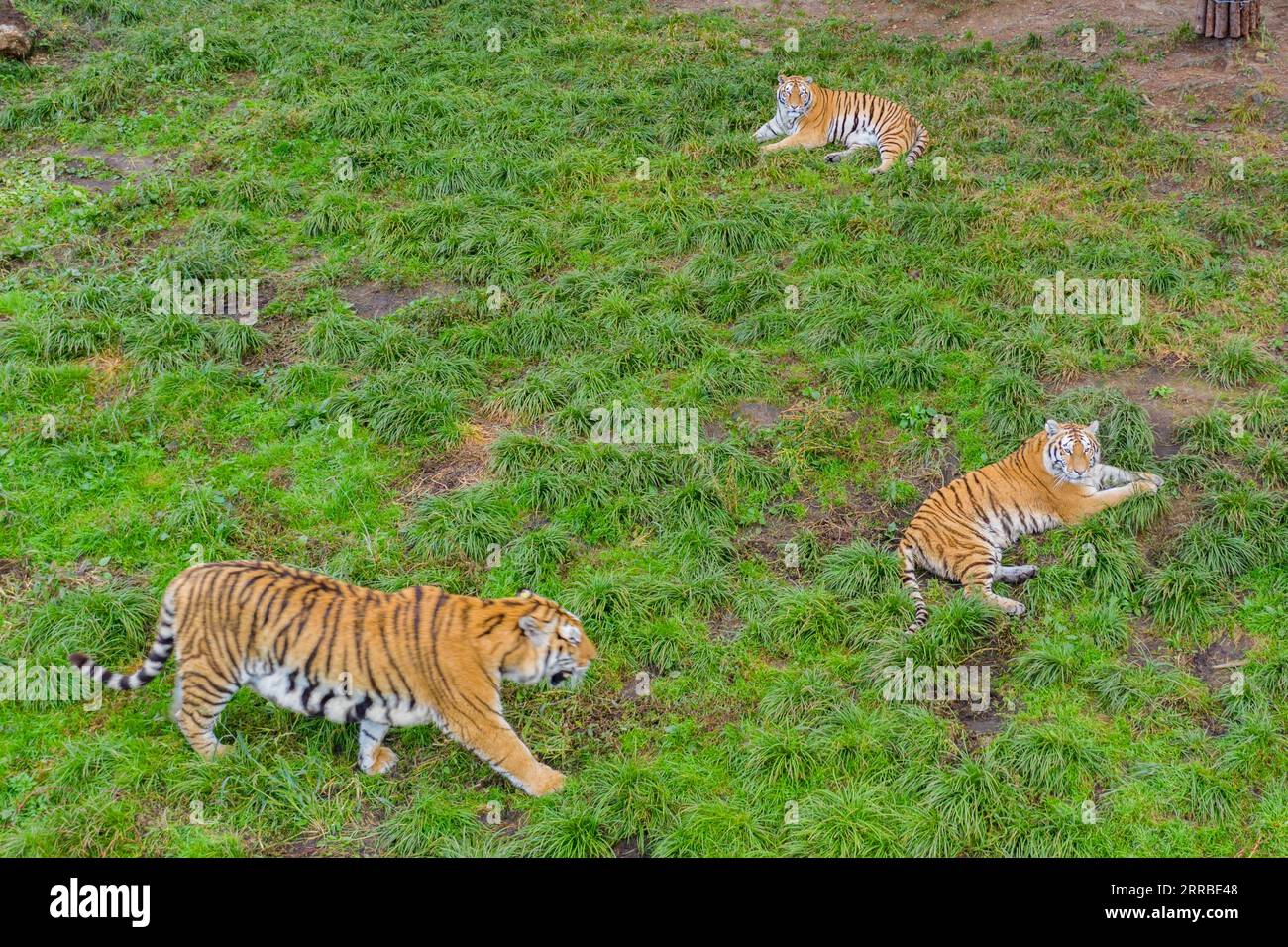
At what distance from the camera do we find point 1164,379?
346 inches

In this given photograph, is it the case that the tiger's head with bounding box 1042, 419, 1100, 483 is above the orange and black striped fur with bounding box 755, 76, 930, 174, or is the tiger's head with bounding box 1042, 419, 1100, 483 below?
below

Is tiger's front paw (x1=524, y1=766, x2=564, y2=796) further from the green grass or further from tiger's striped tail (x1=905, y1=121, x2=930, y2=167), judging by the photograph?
tiger's striped tail (x1=905, y1=121, x2=930, y2=167)

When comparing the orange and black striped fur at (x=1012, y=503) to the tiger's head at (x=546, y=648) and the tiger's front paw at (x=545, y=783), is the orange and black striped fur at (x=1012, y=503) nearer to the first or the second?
the tiger's head at (x=546, y=648)

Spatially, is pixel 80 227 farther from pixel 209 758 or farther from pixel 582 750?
pixel 582 750

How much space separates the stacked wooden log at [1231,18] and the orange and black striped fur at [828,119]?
397 cm

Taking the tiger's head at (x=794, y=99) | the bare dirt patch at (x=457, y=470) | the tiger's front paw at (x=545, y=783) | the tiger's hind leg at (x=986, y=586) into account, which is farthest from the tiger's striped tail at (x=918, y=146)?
the tiger's front paw at (x=545, y=783)

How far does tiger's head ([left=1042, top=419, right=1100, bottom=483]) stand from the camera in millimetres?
7449

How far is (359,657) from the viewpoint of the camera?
19.0ft

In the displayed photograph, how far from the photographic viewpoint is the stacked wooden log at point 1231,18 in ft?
42.3

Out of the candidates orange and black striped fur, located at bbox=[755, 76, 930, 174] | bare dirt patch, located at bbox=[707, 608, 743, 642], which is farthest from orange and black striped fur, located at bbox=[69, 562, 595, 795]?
orange and black striped fur, located at bbox=[755, 76, 930, 174]

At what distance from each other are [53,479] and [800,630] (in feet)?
Answer: 17.3

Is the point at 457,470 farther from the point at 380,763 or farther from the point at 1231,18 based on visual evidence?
the point at 1231,18

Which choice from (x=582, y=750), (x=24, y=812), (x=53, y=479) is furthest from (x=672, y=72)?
(x=24, y=812)

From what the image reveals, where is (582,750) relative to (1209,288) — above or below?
Result: below
